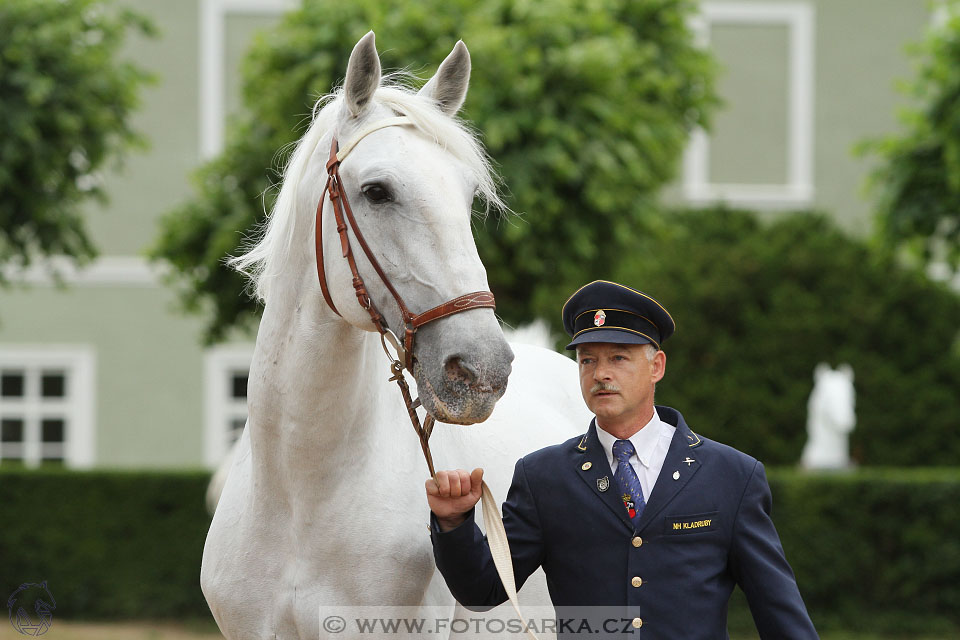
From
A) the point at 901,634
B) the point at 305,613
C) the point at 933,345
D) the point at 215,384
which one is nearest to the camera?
the point at 305,613

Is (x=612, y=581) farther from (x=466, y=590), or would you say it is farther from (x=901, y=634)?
(x=901, y=634)

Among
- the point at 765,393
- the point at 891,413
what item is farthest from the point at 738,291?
the point at 891,413

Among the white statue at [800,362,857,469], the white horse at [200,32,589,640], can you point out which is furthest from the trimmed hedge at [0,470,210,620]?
the white horse at [200,32,589,640]

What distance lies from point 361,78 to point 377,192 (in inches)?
13.2

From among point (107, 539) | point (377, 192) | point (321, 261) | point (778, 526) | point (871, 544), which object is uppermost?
point (377, 192)

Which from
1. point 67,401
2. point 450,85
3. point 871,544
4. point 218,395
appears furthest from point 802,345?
point 450,85

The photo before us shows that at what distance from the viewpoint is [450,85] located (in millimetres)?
3098

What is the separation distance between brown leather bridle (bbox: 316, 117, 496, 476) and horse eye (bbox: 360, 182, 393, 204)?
0.24 feet

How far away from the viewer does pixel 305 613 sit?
2914 millimetres

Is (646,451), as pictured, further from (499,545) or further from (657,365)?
(499,545)

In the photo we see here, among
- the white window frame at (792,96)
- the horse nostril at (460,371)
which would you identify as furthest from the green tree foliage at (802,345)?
the horse nostril at (460,371)

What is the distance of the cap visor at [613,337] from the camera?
270cm

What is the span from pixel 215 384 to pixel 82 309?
2.06m

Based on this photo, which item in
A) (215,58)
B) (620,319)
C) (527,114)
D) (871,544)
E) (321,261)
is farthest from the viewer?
(215,58)
